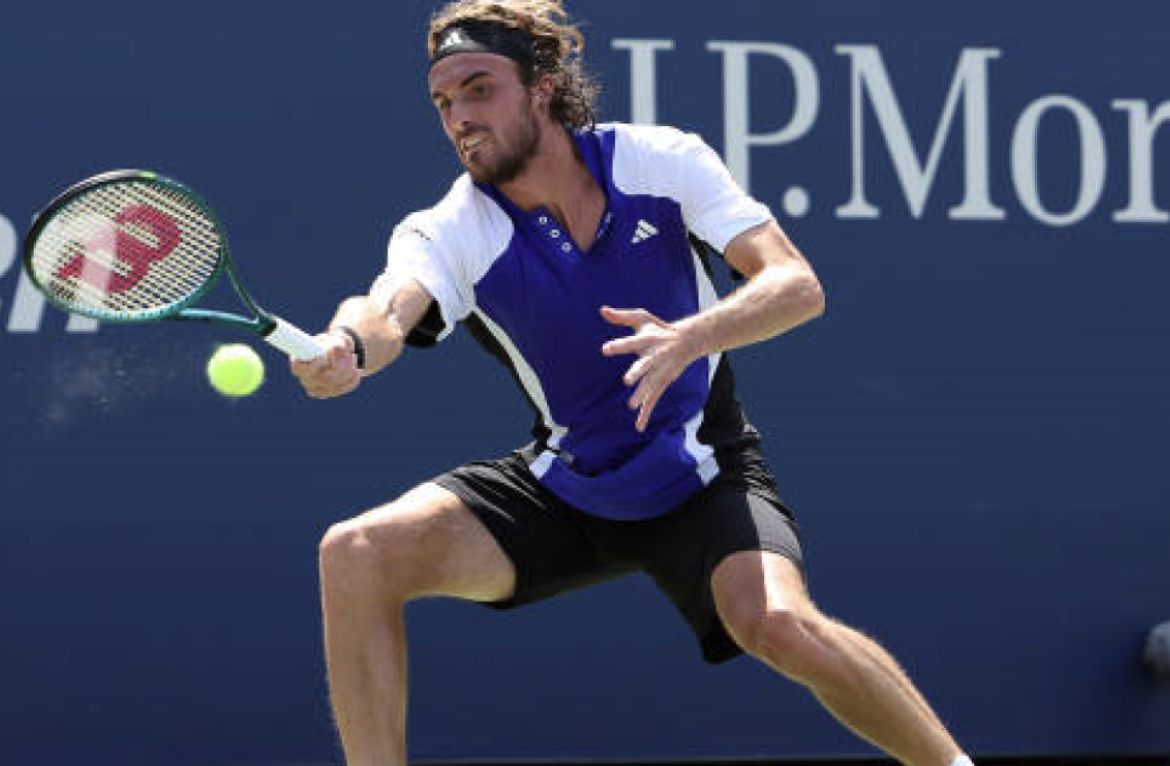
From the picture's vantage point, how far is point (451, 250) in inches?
141

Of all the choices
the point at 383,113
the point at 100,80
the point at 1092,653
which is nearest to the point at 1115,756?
the point at 1092,653

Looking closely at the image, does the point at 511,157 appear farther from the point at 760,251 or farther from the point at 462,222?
the point at 760,251

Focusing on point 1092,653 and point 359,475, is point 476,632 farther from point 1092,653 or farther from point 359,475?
point 1092,653

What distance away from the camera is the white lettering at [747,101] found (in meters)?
5.06

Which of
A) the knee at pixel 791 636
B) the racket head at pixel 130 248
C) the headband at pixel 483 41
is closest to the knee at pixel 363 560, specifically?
the racket head at pixel 130 248

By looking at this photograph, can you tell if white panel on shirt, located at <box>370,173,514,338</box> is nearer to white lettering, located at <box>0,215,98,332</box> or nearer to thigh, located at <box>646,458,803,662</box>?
thigh, located at <box>646,458,803,662</box>

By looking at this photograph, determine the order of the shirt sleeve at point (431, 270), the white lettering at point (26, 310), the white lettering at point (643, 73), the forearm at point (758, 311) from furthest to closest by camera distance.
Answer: the white lettering at point (643, 73), the white lettering at point (26, 310), the shirt sleeve at point (431, 270), the forearm at point (758, 311)

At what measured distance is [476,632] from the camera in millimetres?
4961

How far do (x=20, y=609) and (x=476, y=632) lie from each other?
100 centimetres

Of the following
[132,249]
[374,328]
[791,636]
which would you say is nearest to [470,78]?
[374,328]

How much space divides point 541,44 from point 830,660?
1.16 meters

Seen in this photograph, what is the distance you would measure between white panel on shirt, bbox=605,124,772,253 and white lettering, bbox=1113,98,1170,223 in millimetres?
1905

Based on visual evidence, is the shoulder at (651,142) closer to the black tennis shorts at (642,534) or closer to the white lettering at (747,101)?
the black tennis shorts at (642,534)

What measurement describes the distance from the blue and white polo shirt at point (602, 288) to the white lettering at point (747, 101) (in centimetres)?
142
